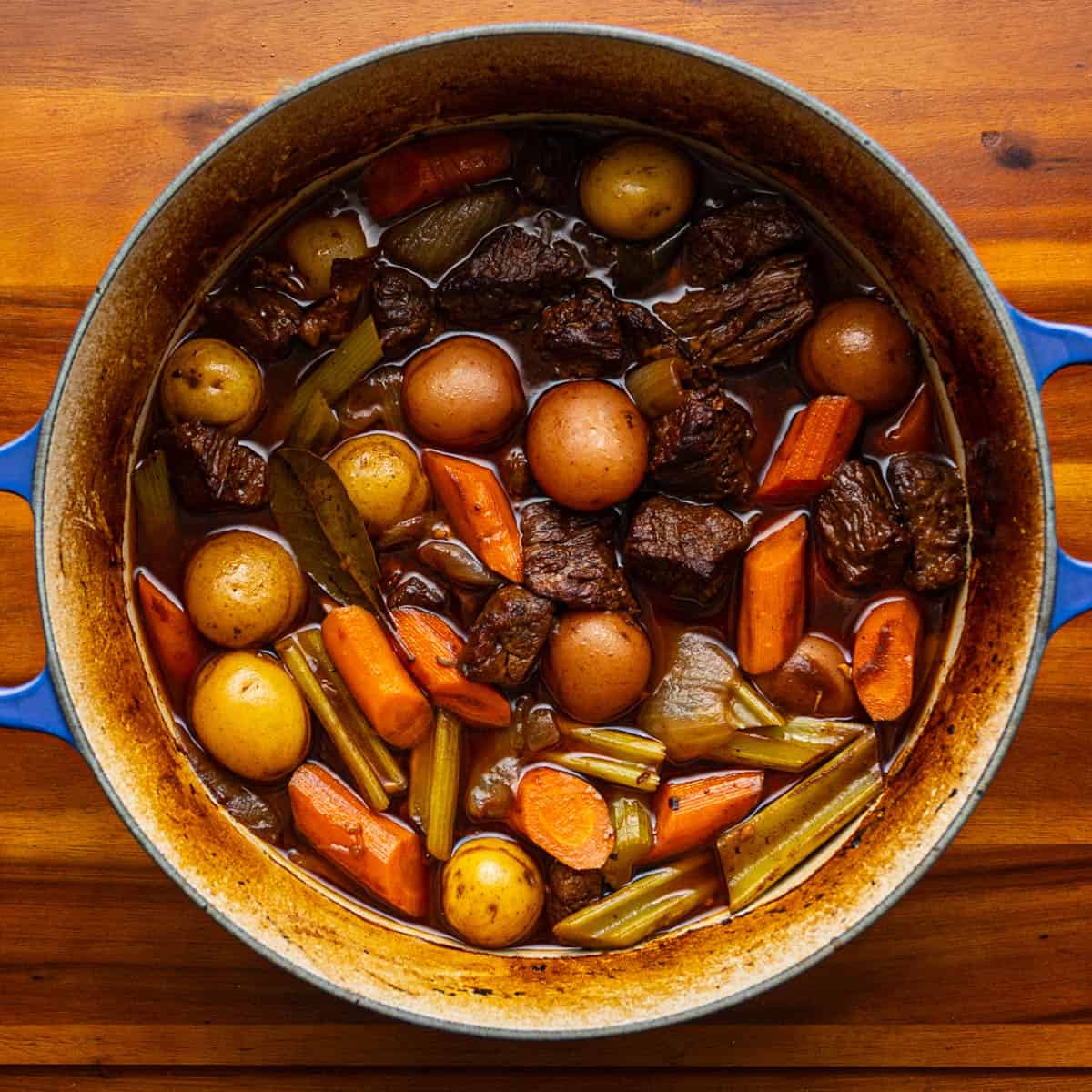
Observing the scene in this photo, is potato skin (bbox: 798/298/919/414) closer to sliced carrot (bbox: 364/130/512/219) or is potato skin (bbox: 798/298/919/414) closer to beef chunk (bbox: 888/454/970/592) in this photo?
beef chunk (bbox: 888/454/970/592)

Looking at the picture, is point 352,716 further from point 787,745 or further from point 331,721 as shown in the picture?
point 787,745

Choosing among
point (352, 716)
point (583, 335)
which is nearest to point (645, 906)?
point (352, 716)

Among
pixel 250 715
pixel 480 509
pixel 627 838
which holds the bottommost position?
pixel 627 838

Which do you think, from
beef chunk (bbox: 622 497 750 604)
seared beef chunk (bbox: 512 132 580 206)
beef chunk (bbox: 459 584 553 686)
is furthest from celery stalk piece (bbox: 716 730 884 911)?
seared beef chunk (bbox: 512 132 580 206)

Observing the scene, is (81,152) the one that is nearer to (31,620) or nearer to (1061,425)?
(31,620)

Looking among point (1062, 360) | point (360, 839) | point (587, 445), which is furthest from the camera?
point (360, 839)

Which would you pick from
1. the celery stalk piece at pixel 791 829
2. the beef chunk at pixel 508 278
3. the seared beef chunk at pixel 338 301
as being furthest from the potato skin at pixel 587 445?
the celery stalk piece at pixel 791 829

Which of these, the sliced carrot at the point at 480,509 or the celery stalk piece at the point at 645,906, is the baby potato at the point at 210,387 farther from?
the celery stalk piece at the point at 645,906
